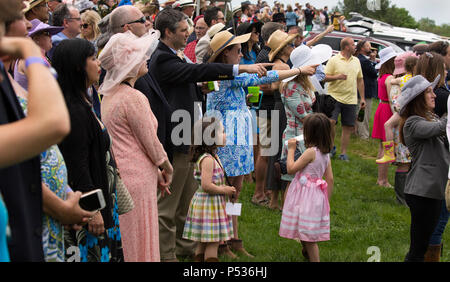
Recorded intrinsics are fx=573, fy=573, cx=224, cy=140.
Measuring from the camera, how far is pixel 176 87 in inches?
209

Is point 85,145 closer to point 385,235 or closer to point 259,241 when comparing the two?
point 259,241

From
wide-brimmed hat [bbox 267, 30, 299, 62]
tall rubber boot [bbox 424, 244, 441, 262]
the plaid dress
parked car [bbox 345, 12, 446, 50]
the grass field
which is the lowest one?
the grass field

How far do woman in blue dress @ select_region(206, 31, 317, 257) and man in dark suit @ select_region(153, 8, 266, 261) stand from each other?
11.6 inches

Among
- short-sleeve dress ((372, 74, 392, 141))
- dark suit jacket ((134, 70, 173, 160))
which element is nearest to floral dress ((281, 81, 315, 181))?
dark suit jacket ((134, 70, 173, 160))

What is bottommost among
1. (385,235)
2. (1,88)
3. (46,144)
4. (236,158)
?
(385,235)

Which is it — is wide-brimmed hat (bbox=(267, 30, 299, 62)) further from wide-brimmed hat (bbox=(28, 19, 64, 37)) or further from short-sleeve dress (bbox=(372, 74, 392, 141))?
wide-brimmed hat (bbox=(28, 19, 64, 37))

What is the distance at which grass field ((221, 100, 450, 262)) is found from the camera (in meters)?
5.90

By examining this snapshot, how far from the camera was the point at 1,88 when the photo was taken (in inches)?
80.7

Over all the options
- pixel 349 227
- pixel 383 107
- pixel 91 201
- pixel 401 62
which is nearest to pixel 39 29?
pixel 91 201

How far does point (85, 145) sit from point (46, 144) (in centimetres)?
159

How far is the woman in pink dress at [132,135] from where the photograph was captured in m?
4.13

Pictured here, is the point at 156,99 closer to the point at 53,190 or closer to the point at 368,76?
the point at 53,190

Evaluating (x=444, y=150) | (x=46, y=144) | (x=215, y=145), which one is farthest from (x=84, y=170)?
(x=444, y=150)

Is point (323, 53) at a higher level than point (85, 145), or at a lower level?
higher
